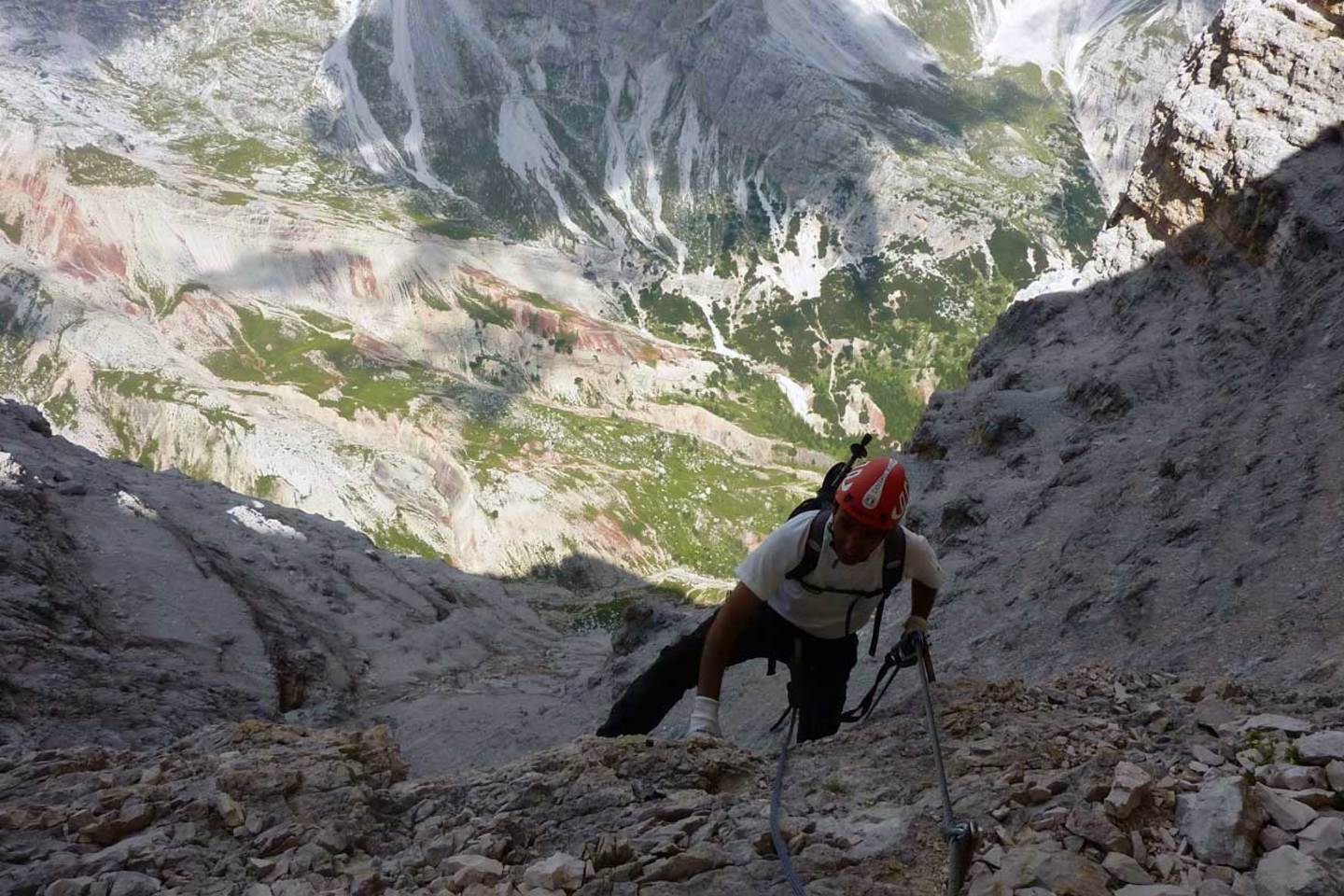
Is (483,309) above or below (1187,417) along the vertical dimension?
below

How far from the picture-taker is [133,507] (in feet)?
94.4

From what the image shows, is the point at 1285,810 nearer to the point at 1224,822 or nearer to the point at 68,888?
the point at 1224,822

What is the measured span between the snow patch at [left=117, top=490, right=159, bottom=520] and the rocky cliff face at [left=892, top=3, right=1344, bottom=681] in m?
23.6

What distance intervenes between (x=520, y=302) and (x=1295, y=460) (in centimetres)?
17145

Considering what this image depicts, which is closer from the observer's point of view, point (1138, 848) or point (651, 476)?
point (1138, 848)

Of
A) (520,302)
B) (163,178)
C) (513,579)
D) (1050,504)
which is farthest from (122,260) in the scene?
(1050,504)

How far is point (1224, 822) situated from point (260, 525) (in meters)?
40.1

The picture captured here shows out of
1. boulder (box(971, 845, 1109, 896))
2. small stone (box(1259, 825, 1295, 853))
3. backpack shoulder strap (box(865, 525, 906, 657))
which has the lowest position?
boulder (box(971, 845, 1109, 896))

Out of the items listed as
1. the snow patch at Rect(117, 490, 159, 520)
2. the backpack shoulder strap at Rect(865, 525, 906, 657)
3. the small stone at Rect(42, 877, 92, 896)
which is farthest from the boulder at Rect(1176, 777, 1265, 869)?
the snow patch at Rect(117, 490, 159, 520)

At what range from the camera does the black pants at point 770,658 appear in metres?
8.42

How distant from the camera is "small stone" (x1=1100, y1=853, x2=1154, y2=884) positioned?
4836 mm

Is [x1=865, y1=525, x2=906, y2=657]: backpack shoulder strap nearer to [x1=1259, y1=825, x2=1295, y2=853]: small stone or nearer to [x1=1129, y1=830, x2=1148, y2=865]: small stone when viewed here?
[x1=1129, y1=830, x2=1148, y2=865]: small stone

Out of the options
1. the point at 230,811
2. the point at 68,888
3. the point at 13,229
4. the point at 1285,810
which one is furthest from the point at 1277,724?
the point at 13,229

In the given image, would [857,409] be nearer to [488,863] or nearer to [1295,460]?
[1295,460]
